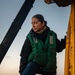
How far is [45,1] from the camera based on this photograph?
5.48m

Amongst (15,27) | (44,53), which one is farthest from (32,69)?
(15,27)

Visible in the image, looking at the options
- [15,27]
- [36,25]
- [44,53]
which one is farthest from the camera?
[15,27]

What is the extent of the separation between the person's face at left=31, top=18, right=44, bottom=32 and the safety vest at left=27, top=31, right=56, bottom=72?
19 cm

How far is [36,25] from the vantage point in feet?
16.9

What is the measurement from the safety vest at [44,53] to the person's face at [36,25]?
0.19 meters

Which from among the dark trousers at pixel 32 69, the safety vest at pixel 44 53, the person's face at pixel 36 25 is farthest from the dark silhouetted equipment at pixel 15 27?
the dark trousers at pixel 32 69

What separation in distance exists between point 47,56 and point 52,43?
1.13 ft

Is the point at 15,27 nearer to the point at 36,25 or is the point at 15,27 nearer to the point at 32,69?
the point at 36,25

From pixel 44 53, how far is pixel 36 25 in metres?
0.65

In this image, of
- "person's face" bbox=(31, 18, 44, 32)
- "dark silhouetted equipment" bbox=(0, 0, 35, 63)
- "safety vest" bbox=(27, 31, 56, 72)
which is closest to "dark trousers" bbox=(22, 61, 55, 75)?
"safety vest" bbox=(27, 31, 56, 72)

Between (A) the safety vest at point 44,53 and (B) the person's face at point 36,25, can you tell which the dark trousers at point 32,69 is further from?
(B) the person's face at point 36,25

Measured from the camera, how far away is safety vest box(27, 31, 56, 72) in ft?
16.3

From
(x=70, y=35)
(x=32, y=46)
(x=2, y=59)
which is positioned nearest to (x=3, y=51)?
(x=2, y=59)

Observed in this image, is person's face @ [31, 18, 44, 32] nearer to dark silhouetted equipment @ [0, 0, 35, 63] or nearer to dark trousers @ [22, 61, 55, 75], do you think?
dark trousers @ [22, 61, 55, 75]
